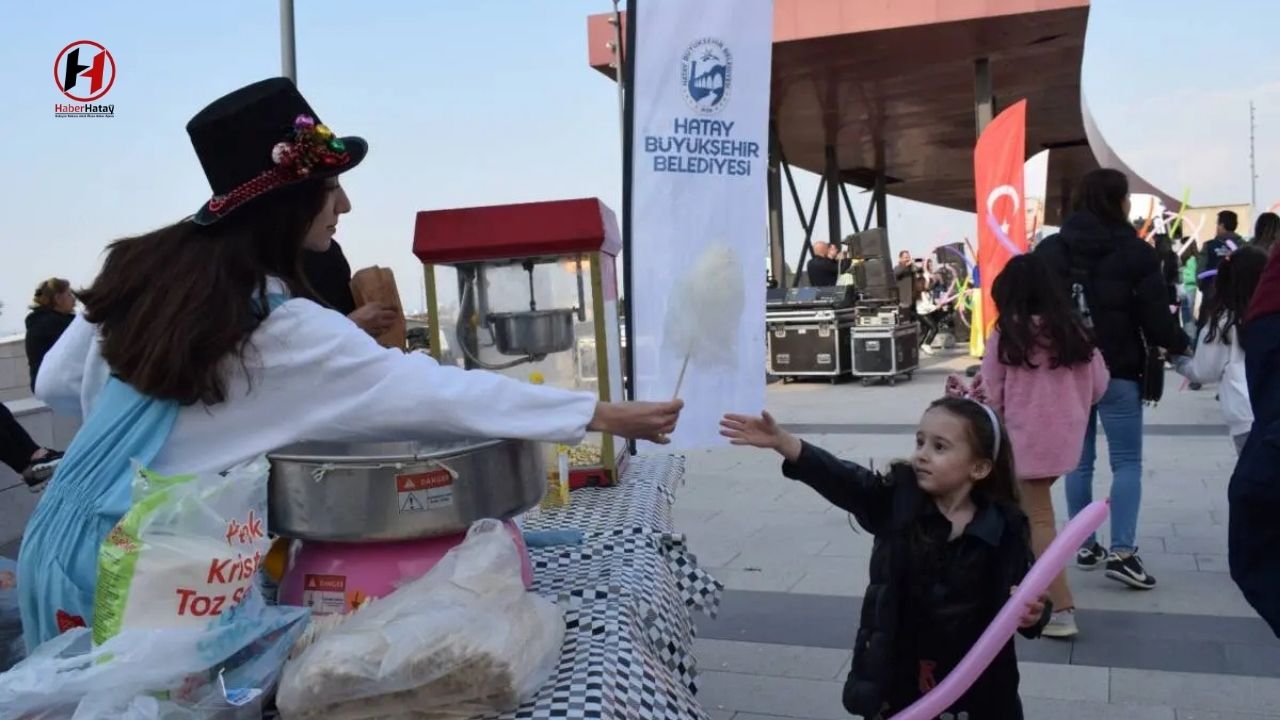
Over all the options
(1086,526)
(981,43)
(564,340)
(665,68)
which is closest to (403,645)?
(1086,526)

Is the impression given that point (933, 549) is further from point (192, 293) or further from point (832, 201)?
point (832, 201)

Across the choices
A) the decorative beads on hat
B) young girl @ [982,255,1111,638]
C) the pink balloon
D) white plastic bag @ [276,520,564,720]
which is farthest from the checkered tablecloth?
young girl @ [982,255,1111,638]

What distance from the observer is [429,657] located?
1.38 metres

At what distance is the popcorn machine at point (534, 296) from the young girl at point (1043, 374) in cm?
166

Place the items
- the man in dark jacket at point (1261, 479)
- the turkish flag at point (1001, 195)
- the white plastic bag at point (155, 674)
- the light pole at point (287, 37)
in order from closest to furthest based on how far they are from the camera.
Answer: the white plastic bag at point (155, 674)
the man in dark jacket at point (1261, 479)
the light pole at point (287, 37)
the turkish flag at point (1001, 195)

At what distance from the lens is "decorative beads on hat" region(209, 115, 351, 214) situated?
1.61m

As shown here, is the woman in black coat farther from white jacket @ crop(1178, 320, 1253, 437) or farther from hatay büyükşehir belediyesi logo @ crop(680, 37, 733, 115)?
white jacket @ crop(1178, 320, 1253, 437)

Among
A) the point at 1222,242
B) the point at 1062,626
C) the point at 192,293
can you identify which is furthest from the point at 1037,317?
the point at 1222,242

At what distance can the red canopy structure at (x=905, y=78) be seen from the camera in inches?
538

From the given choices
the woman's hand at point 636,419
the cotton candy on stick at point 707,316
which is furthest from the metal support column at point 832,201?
the woman's hand at point 636,419

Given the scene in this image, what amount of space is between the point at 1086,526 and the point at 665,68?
1.90 metres

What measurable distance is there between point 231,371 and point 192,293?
0.13 metres

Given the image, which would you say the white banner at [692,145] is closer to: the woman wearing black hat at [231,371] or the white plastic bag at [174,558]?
the woman wearing black hat at [231,371]

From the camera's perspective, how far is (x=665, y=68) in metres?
3.22
